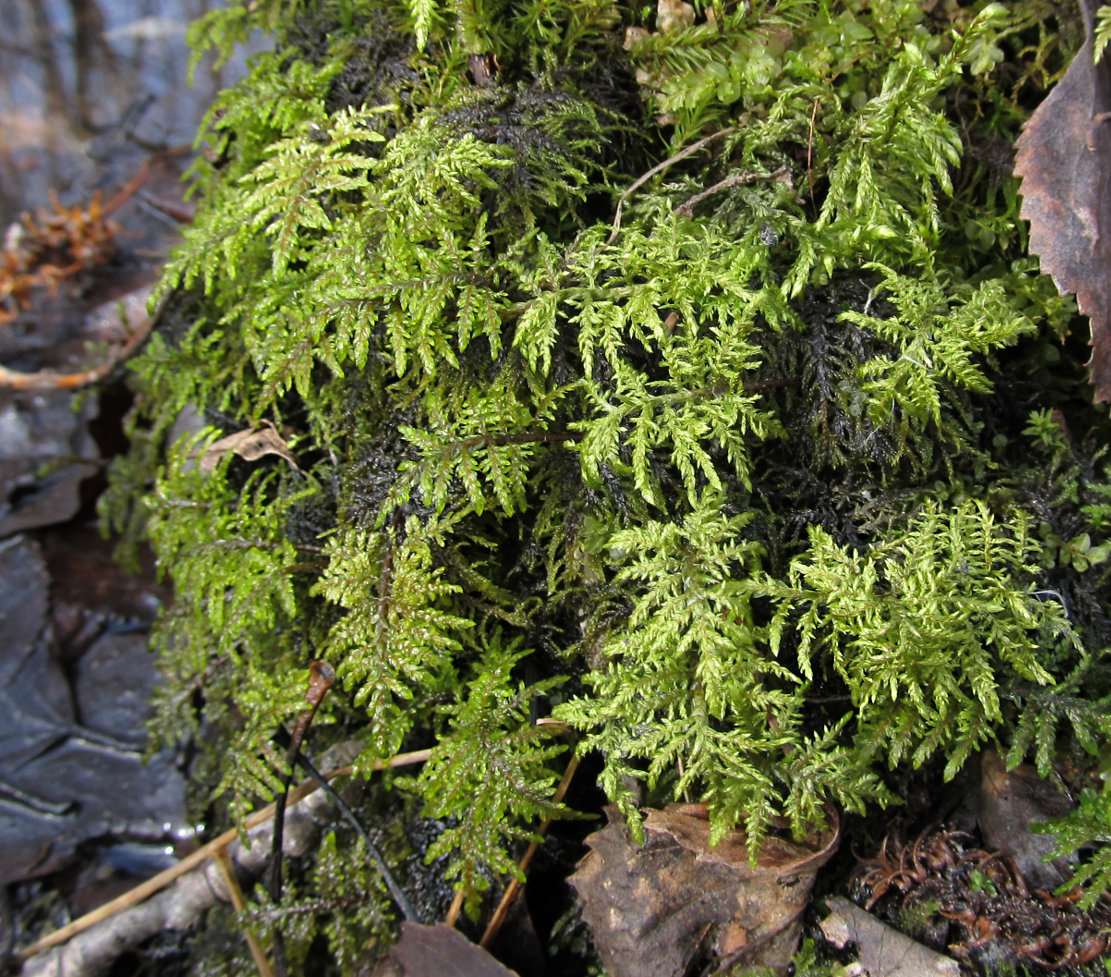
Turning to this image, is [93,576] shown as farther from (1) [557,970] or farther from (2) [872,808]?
(2) [872,808]

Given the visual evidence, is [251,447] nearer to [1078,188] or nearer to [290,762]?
[290,762]

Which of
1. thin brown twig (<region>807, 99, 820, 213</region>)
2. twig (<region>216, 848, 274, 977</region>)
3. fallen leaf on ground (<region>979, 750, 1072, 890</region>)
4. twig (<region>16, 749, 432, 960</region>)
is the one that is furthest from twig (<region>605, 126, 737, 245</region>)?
twig (<region>216, 848, 274, 977</region>)

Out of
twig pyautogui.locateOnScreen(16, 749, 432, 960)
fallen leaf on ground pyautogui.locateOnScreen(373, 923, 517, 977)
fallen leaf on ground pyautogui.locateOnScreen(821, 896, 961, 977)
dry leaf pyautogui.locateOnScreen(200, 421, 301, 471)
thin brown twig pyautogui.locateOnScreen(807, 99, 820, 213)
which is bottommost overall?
twig pyautogui.locateOnScreen(16, 749, 432, 960)

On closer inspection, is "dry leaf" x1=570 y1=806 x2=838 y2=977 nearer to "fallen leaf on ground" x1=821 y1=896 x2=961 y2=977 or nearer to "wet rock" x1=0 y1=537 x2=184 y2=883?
"fallen leaf on ground" x1=821 y1=896 x2=961 y2=977

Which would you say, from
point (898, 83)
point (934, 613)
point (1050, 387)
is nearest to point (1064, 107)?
point (898, 83)

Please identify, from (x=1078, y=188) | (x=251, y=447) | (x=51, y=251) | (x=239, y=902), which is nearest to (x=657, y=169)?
(x=1078, y=188)

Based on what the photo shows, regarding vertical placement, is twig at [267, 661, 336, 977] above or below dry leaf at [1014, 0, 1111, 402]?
below

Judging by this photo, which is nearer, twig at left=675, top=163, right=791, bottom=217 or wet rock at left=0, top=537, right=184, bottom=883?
twig at left=675, top=163, right=791, bottom=217

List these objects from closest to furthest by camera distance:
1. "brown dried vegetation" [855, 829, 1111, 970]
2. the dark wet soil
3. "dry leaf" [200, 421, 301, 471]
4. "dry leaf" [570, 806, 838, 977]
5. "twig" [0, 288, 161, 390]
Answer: "brown dried vegetation" [855, 829, 1111, 970], "dry leaf" [570, 806, 838, 977], "dry leaf" [200, 421, 301, 471], the dark wet soil, "twig" [0, 288, 161, 390]
